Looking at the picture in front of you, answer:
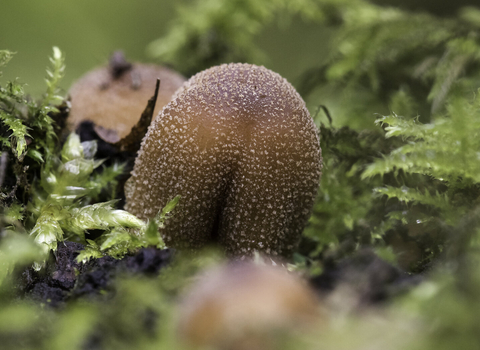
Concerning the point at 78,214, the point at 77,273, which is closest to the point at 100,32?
the point at 78,214

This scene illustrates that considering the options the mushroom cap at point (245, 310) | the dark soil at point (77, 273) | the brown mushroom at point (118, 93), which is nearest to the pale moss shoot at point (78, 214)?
the dark soil at point (77, 273)

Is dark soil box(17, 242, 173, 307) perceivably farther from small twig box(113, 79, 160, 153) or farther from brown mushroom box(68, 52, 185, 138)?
brown mushroom box(68, 52, 185, 138)

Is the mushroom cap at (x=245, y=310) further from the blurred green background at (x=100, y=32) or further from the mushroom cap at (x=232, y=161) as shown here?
the blurred green background at (x=100, y=32)

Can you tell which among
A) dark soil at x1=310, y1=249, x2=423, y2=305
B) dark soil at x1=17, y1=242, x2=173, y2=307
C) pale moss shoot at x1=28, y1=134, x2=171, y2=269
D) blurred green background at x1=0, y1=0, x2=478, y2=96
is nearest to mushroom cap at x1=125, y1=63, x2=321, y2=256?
pale moss shoot at x1=28, y1=134, x2=171, y2=269

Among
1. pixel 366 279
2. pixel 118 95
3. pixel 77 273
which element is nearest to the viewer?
pixel 366 279

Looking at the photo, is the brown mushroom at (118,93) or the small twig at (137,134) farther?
the brown mushroom at (118,93)

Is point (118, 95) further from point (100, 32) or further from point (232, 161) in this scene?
point (100, 32)

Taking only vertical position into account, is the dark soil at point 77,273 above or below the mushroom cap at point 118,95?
below
